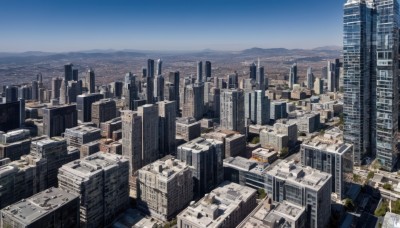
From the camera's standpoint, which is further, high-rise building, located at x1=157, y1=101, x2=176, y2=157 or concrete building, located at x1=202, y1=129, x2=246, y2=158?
high-rise building, located at x1=157, y1=101, x2=176, y2=157

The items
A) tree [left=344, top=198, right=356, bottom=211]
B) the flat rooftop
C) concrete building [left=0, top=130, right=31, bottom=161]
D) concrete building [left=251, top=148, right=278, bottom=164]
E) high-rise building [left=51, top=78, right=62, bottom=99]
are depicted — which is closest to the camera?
the flat rooftop

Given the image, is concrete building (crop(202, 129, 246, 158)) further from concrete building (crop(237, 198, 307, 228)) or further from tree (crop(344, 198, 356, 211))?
concrete building (crop(237, 198, 307, 228))

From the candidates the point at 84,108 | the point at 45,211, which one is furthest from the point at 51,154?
Answer: the point at 84,108

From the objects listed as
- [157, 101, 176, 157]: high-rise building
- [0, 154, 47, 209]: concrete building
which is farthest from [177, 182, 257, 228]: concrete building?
[157, 101, 176, 157]: high-rise building

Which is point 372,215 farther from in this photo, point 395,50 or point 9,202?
point 9,202

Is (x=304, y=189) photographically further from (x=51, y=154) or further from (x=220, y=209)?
(x=51, y=154)

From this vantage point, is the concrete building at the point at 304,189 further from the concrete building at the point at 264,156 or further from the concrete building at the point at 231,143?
the concrete building at the point at 231,143

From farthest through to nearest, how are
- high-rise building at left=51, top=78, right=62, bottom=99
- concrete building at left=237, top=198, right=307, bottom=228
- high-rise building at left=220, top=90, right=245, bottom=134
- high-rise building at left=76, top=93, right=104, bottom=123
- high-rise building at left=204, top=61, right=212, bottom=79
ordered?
1. high-rise building at left=204, top=61, right=212, bottom=79
2. high-rise building at left=51, top=78, right=62, bottom=99
3. high-rise building at left=76, top=93, right=104, bottom=123
4. high-rise building at left=220, top=90, right=245, bottom=134
5. concrete building at left=237, top=198, right=307, bottom=228
